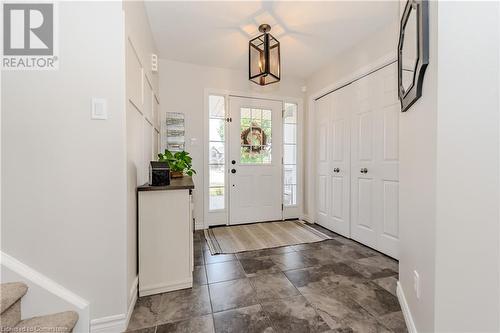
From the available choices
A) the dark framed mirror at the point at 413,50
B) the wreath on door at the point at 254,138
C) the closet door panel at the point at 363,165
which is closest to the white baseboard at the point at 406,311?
the closet door panel at the point at 363,165

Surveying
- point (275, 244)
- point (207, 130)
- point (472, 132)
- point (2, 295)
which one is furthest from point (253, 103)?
point (2, 295)

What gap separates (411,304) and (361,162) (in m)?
1.69

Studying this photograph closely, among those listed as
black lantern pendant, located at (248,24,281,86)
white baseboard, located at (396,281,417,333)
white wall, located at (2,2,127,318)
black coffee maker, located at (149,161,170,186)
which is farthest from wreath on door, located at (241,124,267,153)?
white baseboard, located at (396,281,417,333)

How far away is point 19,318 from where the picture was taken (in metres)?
1.11

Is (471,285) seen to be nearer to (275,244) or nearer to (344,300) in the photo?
(344,300)

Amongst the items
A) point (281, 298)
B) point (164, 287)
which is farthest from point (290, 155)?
point (164, 287)

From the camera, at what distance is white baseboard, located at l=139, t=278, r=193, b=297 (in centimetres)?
160

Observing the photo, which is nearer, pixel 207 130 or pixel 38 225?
pixel 38 225

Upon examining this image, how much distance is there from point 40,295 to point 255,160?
9.11 feet

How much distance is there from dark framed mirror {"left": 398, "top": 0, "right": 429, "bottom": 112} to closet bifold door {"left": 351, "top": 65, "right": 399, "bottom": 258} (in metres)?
0.89

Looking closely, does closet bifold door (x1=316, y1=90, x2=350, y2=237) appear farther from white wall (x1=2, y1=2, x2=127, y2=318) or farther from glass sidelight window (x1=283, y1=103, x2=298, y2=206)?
white wall (x1=2, y1=2, x2=127, y2=318)

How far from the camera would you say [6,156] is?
113cm

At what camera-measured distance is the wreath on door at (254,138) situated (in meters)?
3.48

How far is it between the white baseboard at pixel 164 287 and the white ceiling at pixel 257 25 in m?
2.43
